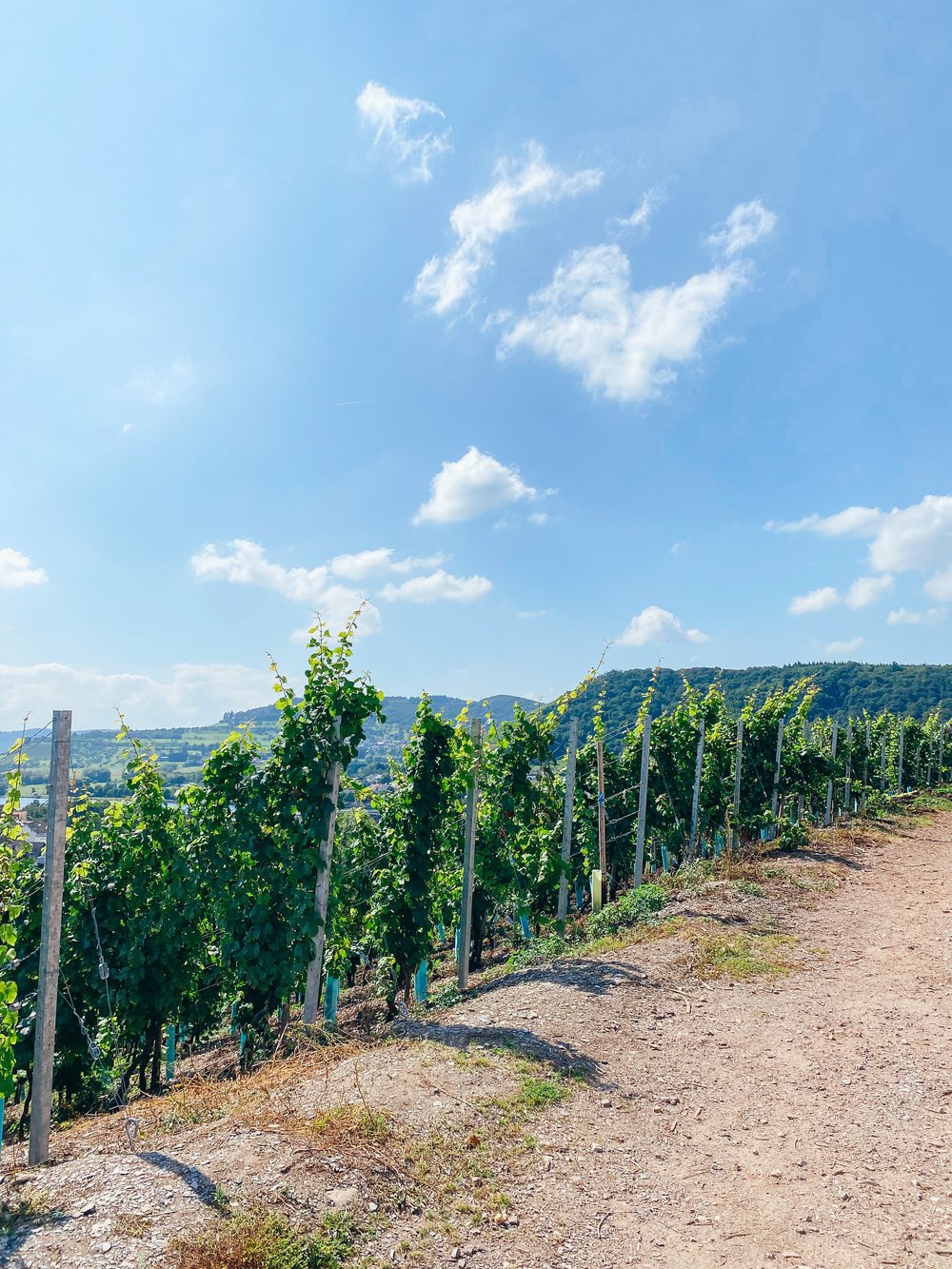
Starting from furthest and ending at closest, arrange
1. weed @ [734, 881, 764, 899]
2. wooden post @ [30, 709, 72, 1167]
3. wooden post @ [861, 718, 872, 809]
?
wooden post @ [861, 718, 872, 809]
weed @ [734, 881, 764, 899]
wooden post @ [30, 709, 72, 1167]

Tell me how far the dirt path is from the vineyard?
2.09 metres

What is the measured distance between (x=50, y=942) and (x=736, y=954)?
7.26 m

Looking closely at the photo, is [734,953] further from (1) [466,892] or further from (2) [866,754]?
(2) [866,754]

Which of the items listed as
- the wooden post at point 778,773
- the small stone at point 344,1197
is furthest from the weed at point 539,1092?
the wooden post at point 778,773

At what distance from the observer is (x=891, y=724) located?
1272 inches

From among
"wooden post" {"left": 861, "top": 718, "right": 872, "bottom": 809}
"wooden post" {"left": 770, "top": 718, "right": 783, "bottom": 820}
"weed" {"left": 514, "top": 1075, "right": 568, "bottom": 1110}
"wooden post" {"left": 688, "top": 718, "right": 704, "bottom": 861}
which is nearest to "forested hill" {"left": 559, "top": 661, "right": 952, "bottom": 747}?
"wooden post" {"left": 861, "top": 718, "right": 872, "bottom": 809}

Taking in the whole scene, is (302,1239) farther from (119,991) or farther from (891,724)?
(891,724)

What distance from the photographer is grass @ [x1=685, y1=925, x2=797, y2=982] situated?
7875mm

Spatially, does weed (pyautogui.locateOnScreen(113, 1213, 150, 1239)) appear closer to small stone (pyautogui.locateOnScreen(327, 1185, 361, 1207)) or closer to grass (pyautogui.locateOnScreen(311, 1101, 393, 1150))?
small stone (pyautogui.locateOnScreen(327, 1185, 361, 1207))

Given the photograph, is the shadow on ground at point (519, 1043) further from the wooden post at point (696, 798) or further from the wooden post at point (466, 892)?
the wooden post at point (696, 798)

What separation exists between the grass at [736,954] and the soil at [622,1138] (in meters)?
0.23

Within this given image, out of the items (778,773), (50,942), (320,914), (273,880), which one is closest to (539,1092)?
(320,914)

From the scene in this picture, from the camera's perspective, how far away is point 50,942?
15.0ft

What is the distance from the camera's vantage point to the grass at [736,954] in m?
7.88
